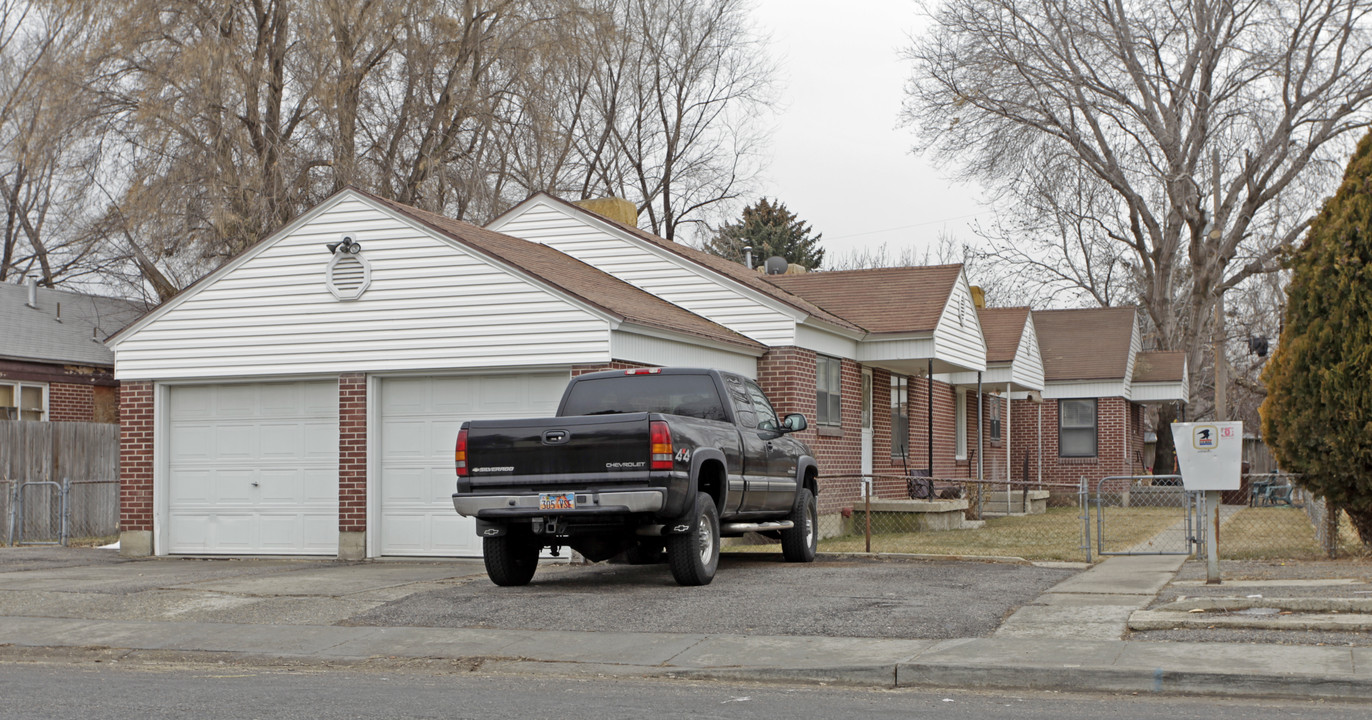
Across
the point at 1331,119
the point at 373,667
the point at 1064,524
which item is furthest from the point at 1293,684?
the point at 1331,119

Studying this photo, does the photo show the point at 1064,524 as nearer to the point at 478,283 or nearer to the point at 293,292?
the point at 478,283

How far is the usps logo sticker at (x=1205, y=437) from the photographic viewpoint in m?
12.2

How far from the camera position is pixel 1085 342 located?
121 feet

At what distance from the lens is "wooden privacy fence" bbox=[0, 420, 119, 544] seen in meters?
22.8

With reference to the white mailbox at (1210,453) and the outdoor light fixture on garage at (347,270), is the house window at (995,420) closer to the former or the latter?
the outdoor light fixture on garage at (347,270)

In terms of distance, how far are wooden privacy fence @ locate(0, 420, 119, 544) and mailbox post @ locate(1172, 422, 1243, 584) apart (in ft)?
57.5

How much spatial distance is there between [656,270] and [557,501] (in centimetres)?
899

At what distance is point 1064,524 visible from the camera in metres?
24.1

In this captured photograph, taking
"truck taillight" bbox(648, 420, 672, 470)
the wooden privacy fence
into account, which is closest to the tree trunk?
"truck taillight" bbox(648, 420, 672, 470)

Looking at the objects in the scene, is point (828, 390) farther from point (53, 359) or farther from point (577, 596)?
point (53, 359)

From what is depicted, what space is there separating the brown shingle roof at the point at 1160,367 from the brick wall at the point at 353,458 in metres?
25.8

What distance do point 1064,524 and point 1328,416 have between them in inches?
421

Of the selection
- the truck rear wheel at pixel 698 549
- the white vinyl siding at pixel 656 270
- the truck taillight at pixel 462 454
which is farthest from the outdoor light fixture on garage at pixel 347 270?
the truck rear wheel at pixel 698 549

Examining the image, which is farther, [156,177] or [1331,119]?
[1331,119]
